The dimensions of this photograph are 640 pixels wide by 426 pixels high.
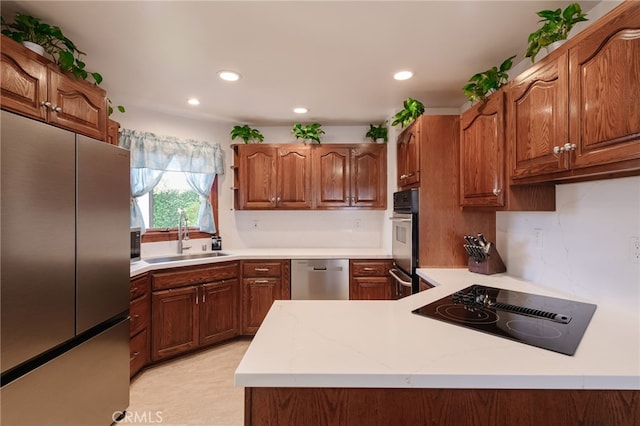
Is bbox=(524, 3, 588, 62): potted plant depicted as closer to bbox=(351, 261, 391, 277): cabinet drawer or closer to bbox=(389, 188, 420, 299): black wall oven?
bbox=(389, 188, 420, 299): black wall oven

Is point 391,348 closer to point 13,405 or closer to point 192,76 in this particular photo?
point 13,405

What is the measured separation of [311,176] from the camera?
11.0 ft

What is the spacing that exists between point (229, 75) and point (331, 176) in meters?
1.55

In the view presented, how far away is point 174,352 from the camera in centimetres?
259

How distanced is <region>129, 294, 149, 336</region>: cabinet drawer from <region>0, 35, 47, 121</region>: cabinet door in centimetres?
146

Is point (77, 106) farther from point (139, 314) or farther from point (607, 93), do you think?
point (607, 93)

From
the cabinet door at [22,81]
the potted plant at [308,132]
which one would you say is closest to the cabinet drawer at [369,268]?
the potted plant at [308,132]

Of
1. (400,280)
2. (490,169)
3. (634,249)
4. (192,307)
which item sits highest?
(490,169)

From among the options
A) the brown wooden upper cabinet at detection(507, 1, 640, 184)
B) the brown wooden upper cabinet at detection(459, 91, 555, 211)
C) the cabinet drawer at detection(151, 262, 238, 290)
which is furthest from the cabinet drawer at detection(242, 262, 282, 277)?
the brown wooden upper cabinet at detection(507, 1, 640, 184)

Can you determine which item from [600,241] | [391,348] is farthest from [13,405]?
[600,241]

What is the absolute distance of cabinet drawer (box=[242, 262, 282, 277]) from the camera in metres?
3.03

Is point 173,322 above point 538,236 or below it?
below

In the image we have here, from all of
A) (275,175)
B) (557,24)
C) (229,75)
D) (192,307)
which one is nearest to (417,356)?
(557,24)

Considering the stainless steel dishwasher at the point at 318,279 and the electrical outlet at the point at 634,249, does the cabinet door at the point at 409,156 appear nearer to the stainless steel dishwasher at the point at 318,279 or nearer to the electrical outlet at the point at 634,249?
the stainless steel dishwasher at the point at 318,279
